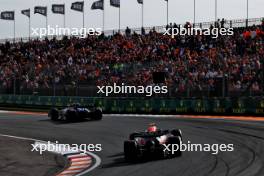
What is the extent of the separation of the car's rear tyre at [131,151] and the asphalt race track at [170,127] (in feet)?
0.71

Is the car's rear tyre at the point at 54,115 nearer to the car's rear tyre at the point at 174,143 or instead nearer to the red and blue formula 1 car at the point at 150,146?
the red and blue formula 1 car at the point at 150,146

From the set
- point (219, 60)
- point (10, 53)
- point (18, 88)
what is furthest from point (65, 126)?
point (10, 53)

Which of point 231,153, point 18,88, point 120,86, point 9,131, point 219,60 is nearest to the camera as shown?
point 231,153

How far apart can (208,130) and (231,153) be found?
19.5ft

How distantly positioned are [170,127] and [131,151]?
8.27 meters

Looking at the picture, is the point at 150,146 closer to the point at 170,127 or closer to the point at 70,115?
the point at 170,127

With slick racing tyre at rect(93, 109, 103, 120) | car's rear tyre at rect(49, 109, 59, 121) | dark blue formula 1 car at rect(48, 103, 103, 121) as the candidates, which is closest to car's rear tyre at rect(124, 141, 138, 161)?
dark blue formula 1 car at rect(48, 103, 103, 121)

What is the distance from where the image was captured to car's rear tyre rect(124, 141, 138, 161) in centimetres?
1343

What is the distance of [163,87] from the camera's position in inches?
1110

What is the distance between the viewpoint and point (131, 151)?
13492mm

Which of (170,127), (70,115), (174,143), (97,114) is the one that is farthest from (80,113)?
(174,143)

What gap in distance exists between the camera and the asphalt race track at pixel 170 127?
38.8 feet

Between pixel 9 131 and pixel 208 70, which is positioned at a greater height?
pixel 208 70

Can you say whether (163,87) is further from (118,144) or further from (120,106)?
(118,144)
